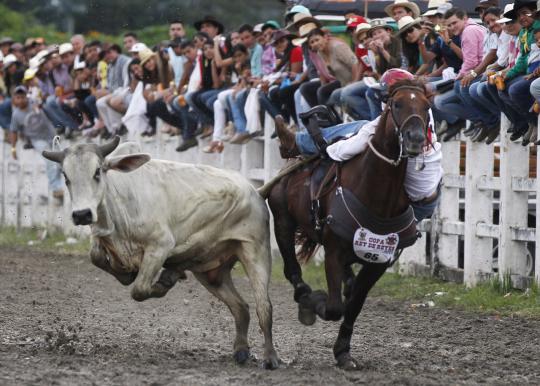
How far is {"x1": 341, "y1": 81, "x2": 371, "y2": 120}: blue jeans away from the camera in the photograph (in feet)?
49.4

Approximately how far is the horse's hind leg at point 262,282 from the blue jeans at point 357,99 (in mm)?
5158

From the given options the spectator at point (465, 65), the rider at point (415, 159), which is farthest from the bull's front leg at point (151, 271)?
the spectator at point (465, 65)

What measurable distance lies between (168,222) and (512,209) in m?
4.83

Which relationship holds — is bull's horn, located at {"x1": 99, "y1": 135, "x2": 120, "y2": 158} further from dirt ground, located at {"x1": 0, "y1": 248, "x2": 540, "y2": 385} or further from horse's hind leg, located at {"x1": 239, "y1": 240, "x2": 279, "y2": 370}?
dirt ground, located at {"x1": 0, "y1": 248, "x2": 540, "y2": 385}

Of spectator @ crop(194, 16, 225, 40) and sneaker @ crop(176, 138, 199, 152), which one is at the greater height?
spectator @ crop(194, 16, 225, 40)

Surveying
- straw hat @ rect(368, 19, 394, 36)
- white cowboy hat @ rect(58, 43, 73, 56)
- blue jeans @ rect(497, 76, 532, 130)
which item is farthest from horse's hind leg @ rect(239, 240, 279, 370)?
white cowboy hat @ rect(58, 43, 73, 56)

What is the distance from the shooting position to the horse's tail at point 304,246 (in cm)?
1104

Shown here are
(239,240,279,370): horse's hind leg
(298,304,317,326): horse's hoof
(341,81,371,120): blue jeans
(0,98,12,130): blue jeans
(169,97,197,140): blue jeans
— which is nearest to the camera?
(239,240,279,370): horse's hind leg

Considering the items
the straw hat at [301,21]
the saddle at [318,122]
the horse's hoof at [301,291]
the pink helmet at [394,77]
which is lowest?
the horse's hoof at [301,291]

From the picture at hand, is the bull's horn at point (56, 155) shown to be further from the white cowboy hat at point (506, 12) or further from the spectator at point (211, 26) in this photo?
the spectator at point (211, 26)

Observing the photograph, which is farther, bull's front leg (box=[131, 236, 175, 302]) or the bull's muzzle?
bull's front leg (box=[131, 236, 175, 302])

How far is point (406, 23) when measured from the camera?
14438mm

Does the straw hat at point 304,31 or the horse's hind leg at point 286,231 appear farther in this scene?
the straw hat at point 304,31

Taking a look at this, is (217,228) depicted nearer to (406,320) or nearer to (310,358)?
(310,358)
